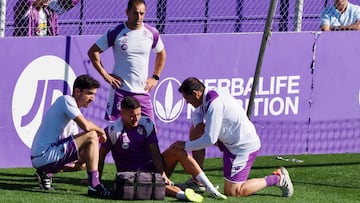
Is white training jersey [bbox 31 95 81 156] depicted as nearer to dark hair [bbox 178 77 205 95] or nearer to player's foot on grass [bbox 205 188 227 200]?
dark hair [bbox 178 77 205 95]

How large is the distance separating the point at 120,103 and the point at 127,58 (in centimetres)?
48

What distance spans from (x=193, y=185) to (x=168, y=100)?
7.62 ft

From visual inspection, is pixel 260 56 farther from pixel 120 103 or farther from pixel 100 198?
pixel 100 198

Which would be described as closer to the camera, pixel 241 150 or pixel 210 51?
pixel 241 150

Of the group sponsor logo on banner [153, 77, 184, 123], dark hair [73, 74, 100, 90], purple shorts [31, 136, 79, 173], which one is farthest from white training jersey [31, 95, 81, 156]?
sponsor logo on banner [153, 77, 184, 123]

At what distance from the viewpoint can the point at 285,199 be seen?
37.0ft

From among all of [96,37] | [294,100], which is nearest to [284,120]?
[294,100]

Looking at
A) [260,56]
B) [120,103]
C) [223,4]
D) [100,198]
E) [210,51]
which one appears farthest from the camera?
[223,4]

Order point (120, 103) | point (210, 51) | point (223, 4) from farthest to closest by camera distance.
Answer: point (223, 4), point (210, 51), point (120, 103)

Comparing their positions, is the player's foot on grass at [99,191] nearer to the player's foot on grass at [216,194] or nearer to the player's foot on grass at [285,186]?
the player's foot on grass at [216,194]

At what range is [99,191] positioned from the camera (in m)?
10.9

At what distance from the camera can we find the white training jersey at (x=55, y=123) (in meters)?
11.0

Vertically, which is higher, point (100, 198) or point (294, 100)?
point (294, 100)

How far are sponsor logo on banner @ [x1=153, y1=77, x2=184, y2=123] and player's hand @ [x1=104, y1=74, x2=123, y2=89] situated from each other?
5.60 feet
